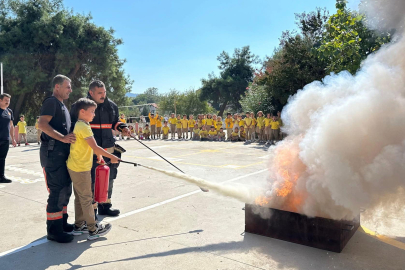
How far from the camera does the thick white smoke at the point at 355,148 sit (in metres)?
3.26

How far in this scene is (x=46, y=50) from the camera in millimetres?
26734

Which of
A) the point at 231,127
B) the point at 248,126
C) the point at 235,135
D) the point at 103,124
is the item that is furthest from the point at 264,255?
the point at 231,127

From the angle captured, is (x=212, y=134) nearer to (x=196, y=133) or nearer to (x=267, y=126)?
(x=196, y=133)

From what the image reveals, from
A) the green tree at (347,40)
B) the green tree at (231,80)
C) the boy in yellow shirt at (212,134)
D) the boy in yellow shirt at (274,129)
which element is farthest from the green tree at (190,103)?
the green tree at (347,40)

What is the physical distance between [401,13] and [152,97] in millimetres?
137367

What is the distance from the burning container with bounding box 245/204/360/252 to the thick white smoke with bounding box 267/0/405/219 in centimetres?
11

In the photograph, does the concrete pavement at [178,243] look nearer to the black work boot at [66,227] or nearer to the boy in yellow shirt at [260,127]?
the black work boot at [66,227]

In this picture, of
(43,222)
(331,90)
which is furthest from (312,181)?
(43,222)

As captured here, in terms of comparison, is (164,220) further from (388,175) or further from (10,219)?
(388,175)

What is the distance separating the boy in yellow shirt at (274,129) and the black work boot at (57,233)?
1356 cm

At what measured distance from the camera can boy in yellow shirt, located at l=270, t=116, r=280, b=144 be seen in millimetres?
16359

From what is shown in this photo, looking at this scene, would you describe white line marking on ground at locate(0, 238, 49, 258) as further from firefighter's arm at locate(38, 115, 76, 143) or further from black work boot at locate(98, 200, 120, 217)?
firefighter's arm at locate(38, 115, 76, 143)

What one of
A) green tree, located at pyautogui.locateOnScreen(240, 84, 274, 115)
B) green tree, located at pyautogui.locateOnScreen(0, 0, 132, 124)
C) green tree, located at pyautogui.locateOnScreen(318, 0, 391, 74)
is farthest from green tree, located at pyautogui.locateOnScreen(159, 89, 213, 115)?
green tree, located at pyautogui.locateOnScreen(318, 0, 391, 74)

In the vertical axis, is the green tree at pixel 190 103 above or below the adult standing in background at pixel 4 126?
above
